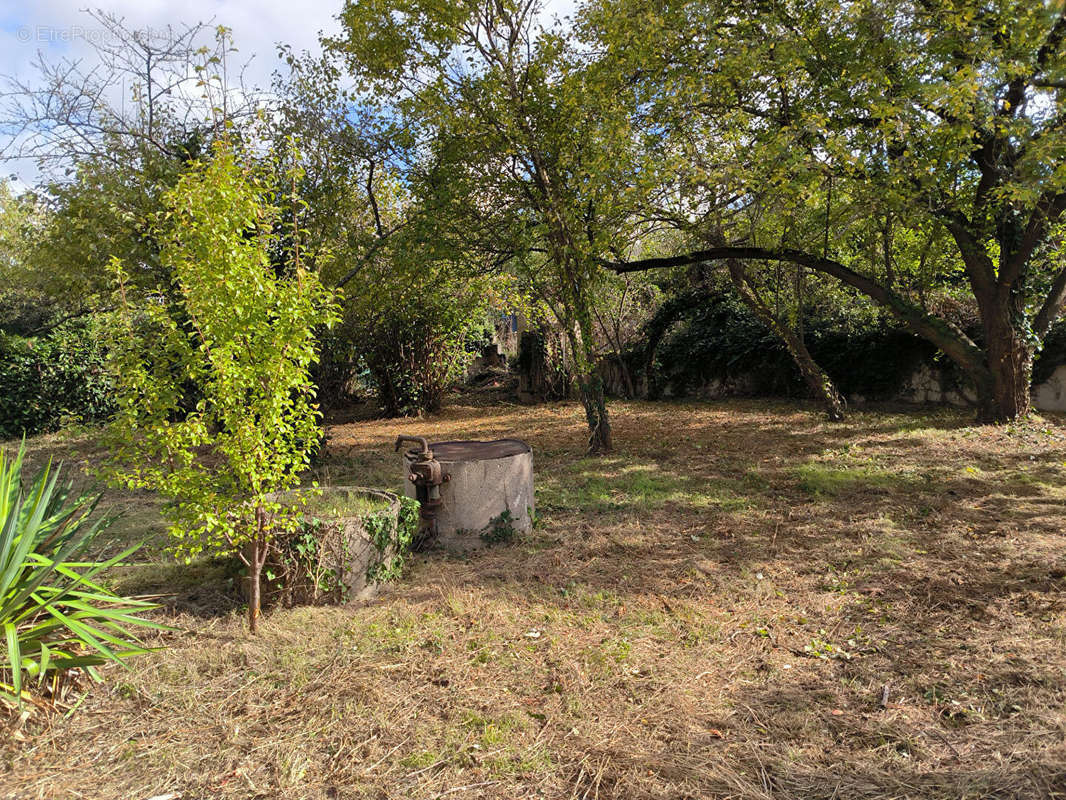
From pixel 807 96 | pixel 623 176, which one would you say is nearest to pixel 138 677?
pixel 623 176

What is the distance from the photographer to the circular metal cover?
5.71 metres

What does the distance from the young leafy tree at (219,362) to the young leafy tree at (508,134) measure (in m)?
4.69

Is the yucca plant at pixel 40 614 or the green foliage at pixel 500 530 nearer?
the yucca plant at pixel 40 614

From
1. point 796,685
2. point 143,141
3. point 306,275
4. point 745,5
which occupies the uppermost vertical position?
point 745,5

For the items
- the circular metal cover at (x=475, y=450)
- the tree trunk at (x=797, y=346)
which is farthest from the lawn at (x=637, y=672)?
the tree trunk at (x=797, y=346)

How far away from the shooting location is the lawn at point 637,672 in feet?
8.79

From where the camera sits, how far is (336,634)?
3.86 metres

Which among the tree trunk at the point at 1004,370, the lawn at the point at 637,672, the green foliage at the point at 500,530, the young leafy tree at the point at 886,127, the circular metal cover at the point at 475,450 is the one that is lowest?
the lawn at the point at 637,672

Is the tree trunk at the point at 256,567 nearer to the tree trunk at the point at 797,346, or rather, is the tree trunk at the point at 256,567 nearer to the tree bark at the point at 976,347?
the tree bark at the point at 976,347

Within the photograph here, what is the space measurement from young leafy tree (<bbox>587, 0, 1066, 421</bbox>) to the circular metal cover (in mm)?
3869

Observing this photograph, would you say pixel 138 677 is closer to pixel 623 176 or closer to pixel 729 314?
pixel 623 176

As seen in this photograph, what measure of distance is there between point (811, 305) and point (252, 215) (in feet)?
40.6

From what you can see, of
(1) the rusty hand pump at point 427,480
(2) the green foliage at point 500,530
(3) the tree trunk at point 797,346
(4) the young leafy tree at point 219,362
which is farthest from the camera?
(3) the tree trunk at point 797,346

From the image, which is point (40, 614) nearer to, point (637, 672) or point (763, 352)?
point (637, 672)
